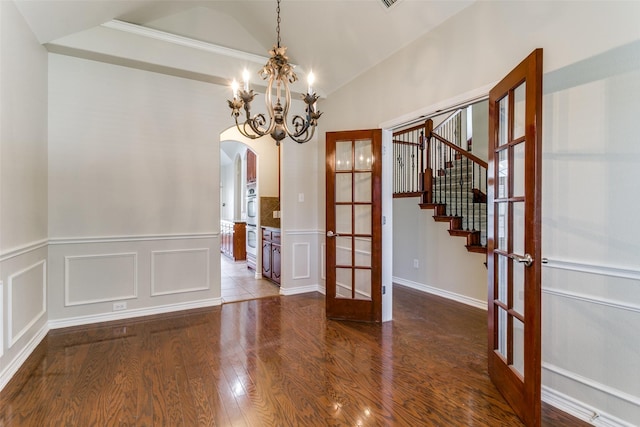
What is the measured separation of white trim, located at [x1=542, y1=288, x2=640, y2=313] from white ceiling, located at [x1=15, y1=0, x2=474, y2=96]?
2213 mm

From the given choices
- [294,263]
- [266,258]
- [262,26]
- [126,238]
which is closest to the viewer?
[126,238]

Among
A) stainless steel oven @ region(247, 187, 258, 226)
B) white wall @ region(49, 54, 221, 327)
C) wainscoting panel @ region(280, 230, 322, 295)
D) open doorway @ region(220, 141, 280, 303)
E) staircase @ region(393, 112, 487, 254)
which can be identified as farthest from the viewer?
stainless steel oven @ region(247, 187, 258, 226)

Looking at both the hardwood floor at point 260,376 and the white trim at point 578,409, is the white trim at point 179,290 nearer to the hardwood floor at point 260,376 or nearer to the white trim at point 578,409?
the hardwood floor at point 260,376

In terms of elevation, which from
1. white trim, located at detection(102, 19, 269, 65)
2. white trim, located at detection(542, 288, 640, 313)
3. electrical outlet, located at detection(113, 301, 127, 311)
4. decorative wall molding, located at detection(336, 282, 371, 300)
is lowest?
electrical outlet, located at detection(113, 301, 127, 311)

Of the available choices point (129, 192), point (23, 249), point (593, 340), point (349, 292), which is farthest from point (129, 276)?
point (593, 340)

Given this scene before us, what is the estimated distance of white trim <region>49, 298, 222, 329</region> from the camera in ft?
10.6

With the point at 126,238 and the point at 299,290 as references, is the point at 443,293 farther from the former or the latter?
the point at 126,238

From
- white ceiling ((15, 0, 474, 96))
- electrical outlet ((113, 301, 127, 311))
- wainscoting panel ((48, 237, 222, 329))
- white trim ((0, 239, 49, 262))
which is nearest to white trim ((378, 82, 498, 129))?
white ceiling ((15, 0, 474, 96))

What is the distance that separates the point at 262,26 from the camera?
3883 millimetres

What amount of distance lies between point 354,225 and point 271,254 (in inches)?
83.1

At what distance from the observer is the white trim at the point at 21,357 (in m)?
2.18

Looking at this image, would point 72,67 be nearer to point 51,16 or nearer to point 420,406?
point 51,16

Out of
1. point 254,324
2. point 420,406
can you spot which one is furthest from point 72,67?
point 420,406

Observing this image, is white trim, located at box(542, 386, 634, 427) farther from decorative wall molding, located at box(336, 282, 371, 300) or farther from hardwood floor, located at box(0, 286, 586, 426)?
decorative wall molding, located at box(336, 282, 371, 300)
